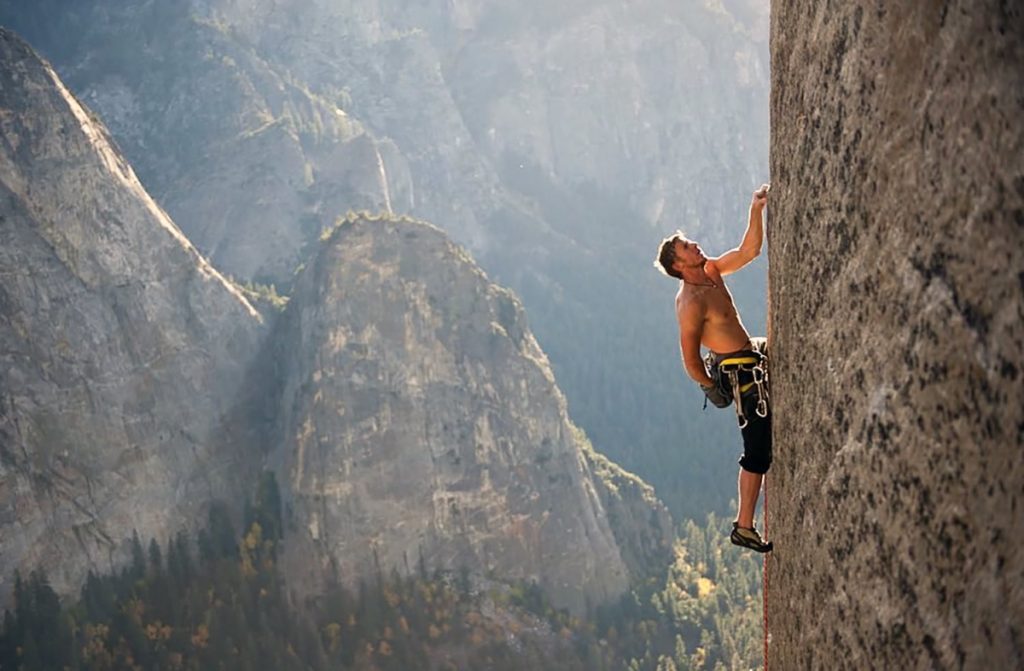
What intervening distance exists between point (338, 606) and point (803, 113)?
7743 centimetres

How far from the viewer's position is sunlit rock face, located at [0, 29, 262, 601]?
70188mm

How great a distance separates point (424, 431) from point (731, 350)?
78.5 meters

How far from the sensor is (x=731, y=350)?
9.58 meters

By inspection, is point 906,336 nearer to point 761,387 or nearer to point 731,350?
point 761,387

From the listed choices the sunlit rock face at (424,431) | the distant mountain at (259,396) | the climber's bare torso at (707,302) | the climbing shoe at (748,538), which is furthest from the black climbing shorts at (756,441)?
the sunlit rock face at (424,431)

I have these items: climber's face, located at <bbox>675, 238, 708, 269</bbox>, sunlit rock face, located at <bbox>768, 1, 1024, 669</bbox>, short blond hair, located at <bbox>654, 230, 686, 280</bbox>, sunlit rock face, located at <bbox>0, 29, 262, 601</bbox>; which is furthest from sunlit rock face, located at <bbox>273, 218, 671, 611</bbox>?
sunlit rock face, located at <bbox>768, 1, 1024, 669</bbox>

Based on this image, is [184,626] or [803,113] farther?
[184,626]

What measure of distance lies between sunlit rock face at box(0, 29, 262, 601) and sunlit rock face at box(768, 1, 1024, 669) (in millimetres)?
69508

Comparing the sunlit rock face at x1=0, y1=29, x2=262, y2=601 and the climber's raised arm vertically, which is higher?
the sunlit rock face at x1=0, y1=29, x2=262, y2=601

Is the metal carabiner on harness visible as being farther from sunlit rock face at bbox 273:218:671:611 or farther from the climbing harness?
sunlit rock face at bbox 273:218:671:611

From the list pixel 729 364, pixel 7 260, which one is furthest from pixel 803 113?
pixel 7 260

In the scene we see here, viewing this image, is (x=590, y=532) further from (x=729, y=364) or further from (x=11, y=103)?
(x=729, y=364)

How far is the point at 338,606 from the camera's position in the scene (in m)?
80.5

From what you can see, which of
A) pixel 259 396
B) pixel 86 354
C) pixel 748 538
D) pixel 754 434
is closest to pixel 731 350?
pixel 754 434
